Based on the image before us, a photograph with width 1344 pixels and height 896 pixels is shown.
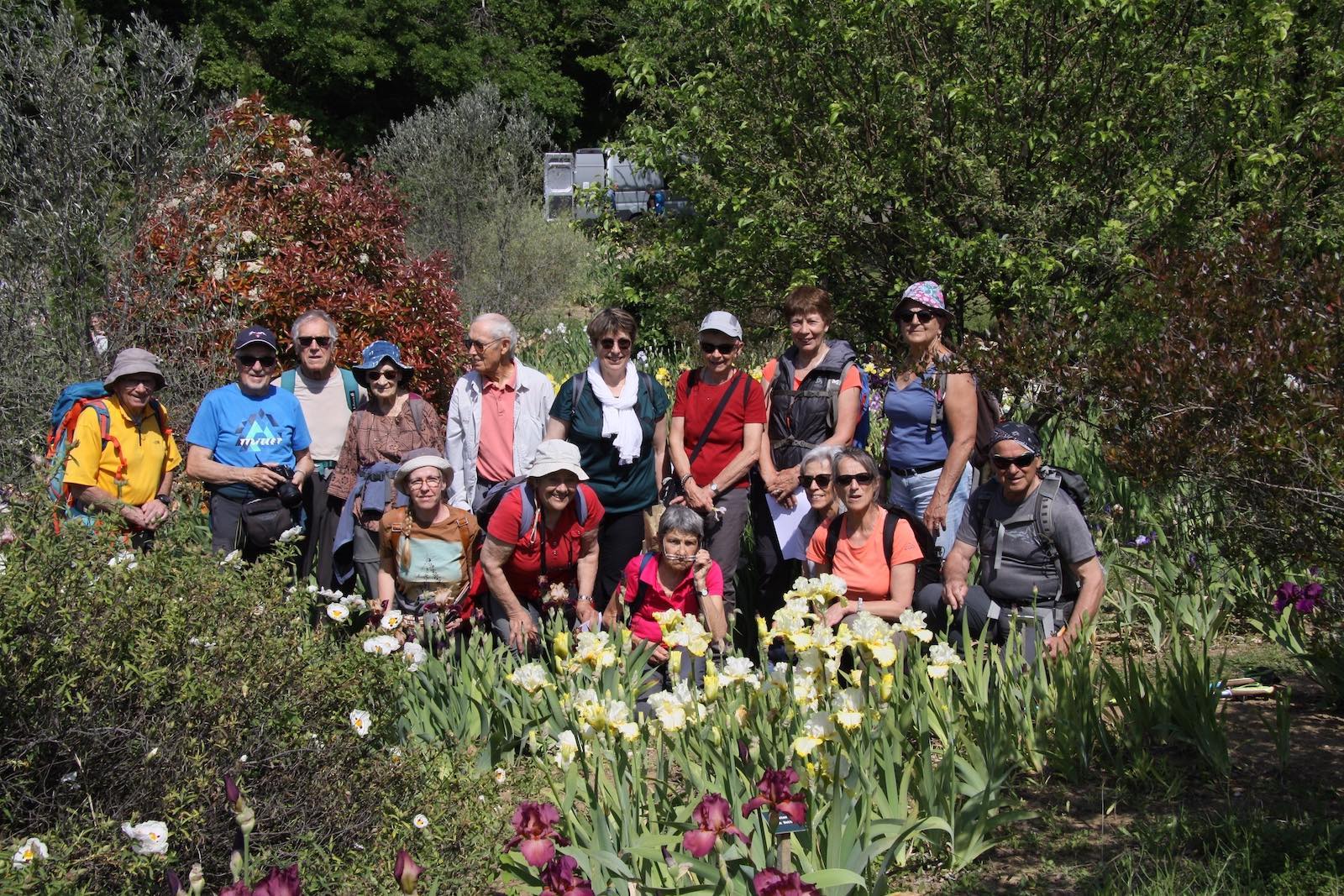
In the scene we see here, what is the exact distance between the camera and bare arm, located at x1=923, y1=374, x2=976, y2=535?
489cm

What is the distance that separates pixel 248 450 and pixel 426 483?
0.94 metres

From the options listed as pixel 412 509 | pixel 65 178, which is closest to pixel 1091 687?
pixel 412 509

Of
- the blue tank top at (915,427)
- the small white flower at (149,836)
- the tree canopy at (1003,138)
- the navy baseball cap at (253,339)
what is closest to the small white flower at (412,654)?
the small white flower at (149,836)

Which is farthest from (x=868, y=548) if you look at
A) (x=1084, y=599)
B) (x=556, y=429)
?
(x=556, y=429)

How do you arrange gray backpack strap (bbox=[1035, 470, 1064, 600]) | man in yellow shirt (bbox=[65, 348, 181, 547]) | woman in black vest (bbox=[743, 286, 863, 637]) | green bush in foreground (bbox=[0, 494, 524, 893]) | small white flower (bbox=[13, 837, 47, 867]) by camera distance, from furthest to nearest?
woman in black vest (bbox=[743, 286, 863, 637]) < man in yellow shirt (bbox=[65, 348, 181, 547]) < gray backpack strap (bbox=[1035, 470, 1064, 600]) < green bush in foreground (bbox=[0, 494, 524, 893]) < small white flower (bbox=[13, 837, 47, 867])

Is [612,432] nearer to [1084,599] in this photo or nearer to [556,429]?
→ [556,429]

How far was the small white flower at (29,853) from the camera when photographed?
8.15ft

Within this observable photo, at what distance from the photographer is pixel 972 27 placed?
628 centimetres

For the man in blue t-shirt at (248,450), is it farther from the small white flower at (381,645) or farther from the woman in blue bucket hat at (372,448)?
the small white flower at (381,645)

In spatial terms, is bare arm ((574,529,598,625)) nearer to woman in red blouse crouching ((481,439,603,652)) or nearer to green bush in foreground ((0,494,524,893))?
woman in red blouse crouching ((481,439,603,652))

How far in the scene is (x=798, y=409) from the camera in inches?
206

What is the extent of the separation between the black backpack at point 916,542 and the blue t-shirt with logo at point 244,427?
2.35 m

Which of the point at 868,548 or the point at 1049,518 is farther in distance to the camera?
the point at 868,548

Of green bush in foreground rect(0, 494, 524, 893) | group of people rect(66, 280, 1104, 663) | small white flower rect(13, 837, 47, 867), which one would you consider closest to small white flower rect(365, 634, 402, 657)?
green bush in foreground rect(0, 494, 524, 893)
